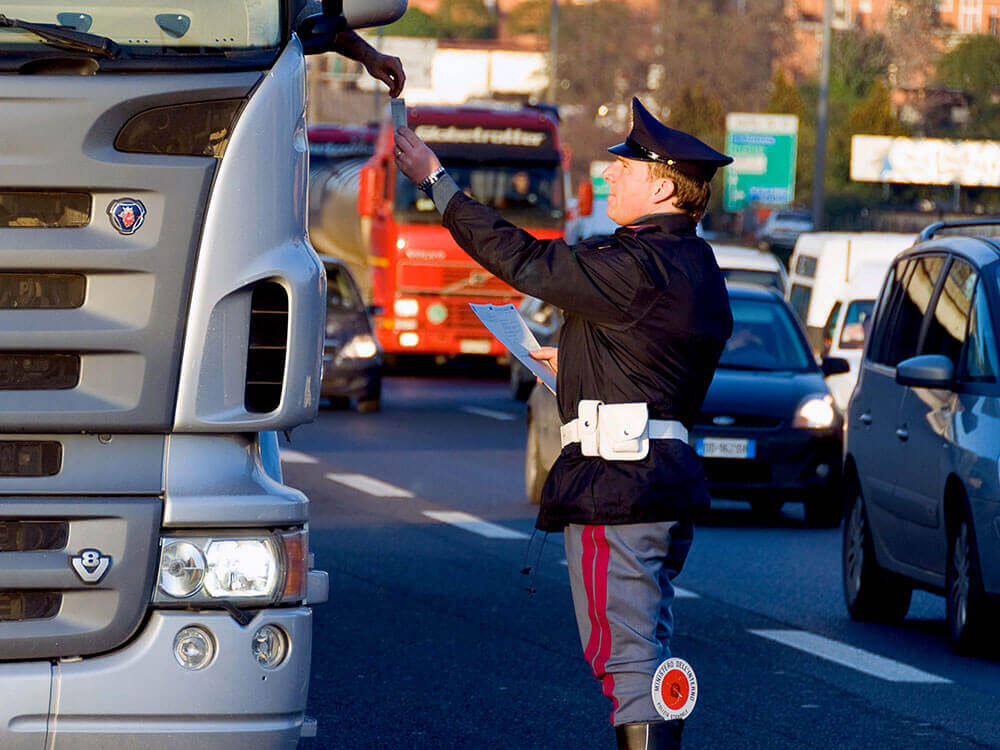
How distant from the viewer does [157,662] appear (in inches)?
205

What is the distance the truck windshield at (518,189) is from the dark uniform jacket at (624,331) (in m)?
25.2

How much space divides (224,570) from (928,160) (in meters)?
57.5

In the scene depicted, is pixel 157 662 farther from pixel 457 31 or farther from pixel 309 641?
pixel 457 31

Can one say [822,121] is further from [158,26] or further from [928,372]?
[158,26]

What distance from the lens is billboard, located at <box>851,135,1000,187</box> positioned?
200 feet

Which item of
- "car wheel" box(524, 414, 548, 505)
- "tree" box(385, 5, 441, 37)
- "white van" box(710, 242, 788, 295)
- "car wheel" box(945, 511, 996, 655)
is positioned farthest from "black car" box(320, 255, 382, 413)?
"tree" box(385, 5, 441, 37)

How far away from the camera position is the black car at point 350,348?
84.4ft

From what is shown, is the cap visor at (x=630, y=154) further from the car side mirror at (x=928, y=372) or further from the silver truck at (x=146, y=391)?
the car side mirror at (x=928, y=372)

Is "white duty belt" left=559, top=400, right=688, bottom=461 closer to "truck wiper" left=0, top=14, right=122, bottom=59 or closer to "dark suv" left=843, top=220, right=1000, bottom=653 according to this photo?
"truck wiper" left=0, top=14, right=122, bottom=59

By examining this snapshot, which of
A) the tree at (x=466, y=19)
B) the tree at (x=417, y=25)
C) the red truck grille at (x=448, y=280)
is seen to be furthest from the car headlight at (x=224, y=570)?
the tree at (x=466, y=19)

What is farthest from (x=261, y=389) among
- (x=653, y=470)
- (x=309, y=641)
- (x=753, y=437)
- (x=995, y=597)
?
(x=753, y=437)

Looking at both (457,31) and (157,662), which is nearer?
(157,662)

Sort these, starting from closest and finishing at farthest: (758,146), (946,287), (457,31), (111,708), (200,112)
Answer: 1. (111,708)
2. (200,112)
3. (946,287)
4. (758,146)
5. (457,31)

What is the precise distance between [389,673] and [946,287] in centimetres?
354
